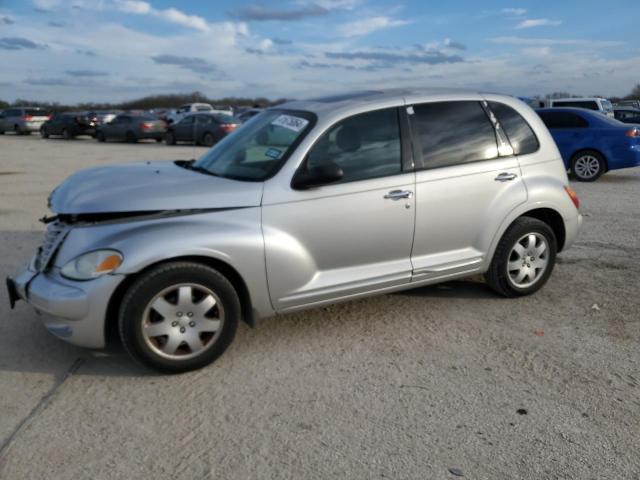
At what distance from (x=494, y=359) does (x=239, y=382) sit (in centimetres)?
169

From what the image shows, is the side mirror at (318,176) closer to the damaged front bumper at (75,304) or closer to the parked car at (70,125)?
the damaged front bumper at (75,304)

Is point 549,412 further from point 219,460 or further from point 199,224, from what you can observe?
point 199,224

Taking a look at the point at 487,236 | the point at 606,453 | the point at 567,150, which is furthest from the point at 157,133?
the point at 606,453

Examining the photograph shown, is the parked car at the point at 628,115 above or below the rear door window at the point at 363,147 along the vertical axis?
below

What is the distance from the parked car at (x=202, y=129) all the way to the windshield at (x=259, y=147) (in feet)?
61.2

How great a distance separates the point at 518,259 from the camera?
5.14 meters

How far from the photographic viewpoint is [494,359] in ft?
13.5

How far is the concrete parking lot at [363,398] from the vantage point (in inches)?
117

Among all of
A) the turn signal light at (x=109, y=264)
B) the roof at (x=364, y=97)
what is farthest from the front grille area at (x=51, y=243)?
the roof at (x=364, y=97)

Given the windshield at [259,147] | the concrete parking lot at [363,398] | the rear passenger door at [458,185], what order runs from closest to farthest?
the concrete parking lot at [363,398] < the windshield at [259,147] < the rear passenger door at [458,185]

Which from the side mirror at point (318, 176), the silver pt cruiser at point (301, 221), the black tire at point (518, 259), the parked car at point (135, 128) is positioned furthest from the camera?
the parked car at point (135, 128)

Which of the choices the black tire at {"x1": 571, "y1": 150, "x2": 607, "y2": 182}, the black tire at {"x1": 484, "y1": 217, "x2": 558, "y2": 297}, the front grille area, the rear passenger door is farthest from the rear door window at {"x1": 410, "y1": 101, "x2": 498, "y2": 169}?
the black tire at {"x1": 571, "y1": 150, "x2": 607, "y2": 182}

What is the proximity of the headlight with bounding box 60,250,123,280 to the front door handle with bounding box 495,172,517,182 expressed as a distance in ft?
9.63

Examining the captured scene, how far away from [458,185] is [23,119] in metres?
37.7
